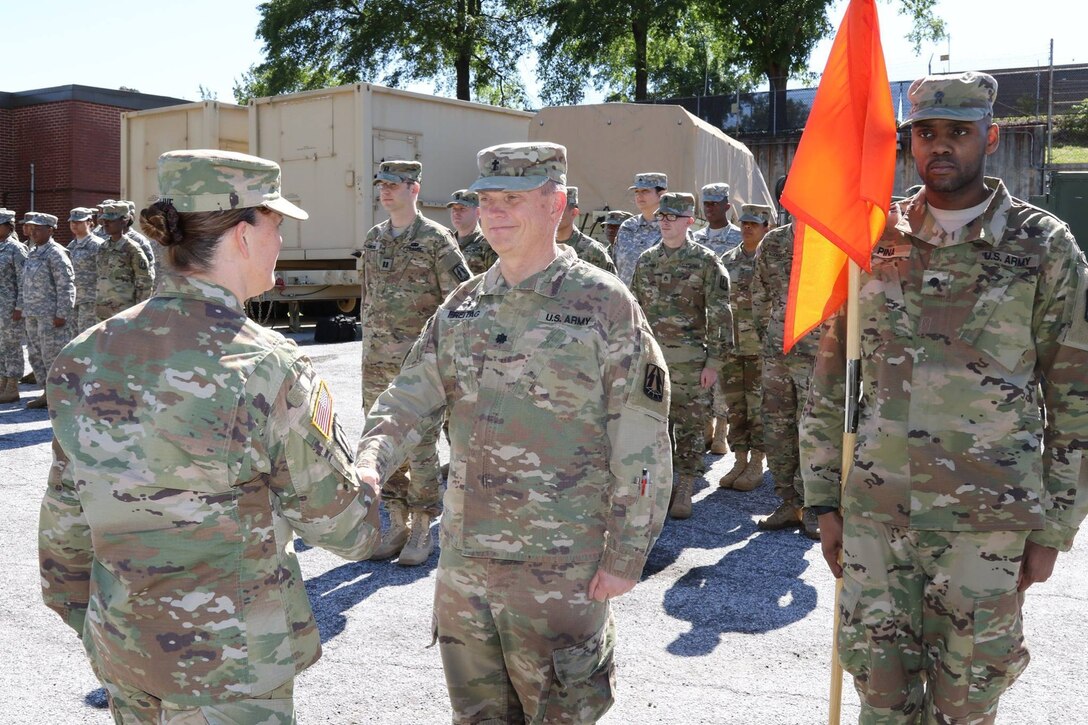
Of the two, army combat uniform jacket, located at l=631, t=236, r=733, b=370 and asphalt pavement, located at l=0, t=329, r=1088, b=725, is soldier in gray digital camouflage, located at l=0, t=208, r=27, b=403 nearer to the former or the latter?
asphalt pavement, located at l=0, t=329, r=1088, b=725

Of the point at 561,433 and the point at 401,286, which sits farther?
the point at 401,286

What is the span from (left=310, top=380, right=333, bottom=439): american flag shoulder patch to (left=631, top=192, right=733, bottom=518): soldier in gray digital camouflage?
4.69m

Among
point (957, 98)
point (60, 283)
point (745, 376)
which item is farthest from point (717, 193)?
point (60, 283)

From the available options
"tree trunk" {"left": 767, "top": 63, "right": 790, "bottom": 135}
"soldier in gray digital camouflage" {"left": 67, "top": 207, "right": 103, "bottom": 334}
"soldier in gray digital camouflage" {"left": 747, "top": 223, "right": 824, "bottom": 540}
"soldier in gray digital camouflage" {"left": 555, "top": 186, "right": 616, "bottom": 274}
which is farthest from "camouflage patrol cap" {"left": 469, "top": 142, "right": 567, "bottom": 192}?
"tree trunk" {"left": 767, "top": 63, "right": 790, "bottom": 135}

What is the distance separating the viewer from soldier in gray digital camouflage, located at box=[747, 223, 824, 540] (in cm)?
645

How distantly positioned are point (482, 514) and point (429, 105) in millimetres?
13502

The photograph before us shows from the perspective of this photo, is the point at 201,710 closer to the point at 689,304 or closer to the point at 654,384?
the point at 654,384

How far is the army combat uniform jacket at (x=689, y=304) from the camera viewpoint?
21.8 ft

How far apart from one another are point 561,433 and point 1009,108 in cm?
2269

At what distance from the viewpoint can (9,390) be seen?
11.3 meters

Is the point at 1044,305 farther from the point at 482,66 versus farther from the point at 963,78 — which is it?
the point at 482,66

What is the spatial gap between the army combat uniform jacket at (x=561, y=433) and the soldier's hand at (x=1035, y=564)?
1021mm

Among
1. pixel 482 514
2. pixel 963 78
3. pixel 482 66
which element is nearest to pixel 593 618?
pixel 482 514

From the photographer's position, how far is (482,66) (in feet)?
106
